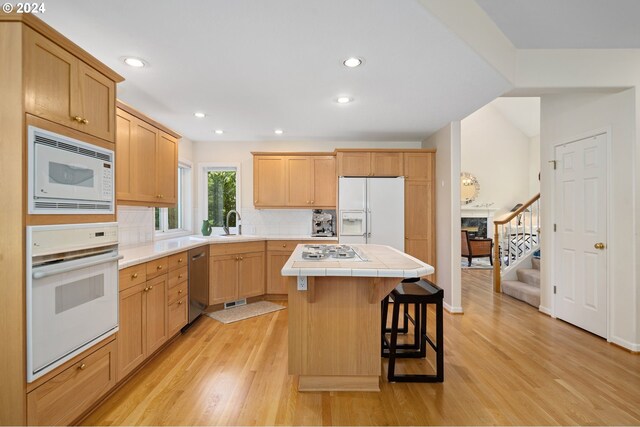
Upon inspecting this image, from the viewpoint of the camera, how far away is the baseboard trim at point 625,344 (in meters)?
2.72

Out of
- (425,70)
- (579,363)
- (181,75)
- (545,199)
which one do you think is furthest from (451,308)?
(181,75)

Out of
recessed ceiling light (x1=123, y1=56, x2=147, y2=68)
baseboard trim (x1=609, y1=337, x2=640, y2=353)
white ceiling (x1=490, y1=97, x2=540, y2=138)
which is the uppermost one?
white ceiling (x1=490, y1=97, x2=540, y2=138)

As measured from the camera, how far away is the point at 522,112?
8.09 metres

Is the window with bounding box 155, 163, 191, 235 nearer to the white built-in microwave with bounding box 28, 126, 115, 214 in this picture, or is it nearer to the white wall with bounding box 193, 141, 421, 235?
the white wall with bounding box 193, 141, 421, 235

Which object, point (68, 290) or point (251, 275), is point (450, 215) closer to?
point (251, 275)

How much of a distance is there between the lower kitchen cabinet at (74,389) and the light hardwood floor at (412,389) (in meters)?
0.16

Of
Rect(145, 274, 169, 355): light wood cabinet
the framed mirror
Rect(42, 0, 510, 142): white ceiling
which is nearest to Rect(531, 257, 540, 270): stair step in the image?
Rect(42, 0, 510, 142): white ceiling

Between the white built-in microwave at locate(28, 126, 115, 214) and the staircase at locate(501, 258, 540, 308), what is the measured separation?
4.78 meters

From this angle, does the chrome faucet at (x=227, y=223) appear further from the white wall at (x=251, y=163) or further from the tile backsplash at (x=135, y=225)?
the tile backsplash at (x=135, y=225)

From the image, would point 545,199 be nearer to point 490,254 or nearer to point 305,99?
point 305,99

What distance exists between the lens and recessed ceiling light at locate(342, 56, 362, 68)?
2256mm

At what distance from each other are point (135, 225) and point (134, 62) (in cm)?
175

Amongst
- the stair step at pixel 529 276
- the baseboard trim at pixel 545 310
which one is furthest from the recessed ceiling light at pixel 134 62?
the stair step at pixel 529 276

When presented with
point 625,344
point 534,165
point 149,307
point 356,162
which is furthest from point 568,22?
point 534,165
